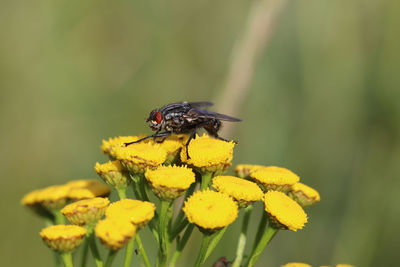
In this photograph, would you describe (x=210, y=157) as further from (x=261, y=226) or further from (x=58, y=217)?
(x=58, y=217)

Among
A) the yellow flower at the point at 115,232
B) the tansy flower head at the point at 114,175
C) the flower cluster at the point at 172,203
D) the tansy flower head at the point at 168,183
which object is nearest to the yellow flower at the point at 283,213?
the flower cluster at the point at 172,203

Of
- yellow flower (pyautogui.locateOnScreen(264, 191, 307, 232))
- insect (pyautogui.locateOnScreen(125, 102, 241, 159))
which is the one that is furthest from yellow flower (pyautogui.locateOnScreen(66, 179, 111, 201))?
yellow flower (pyautogui.locateOnScreen(264, 191, 307, 232))

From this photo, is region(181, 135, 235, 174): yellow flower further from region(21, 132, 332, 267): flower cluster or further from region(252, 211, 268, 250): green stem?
region(252, 211, 268, 250): green stem

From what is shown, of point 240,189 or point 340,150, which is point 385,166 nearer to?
point 340,150

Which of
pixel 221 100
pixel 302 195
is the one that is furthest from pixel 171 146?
pixel 221 100

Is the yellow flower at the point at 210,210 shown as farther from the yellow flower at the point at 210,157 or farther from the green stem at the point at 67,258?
the green stem at the point at 67,258

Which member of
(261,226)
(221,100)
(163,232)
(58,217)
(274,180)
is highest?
(221,100)

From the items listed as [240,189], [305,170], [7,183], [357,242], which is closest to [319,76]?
[305,170]
